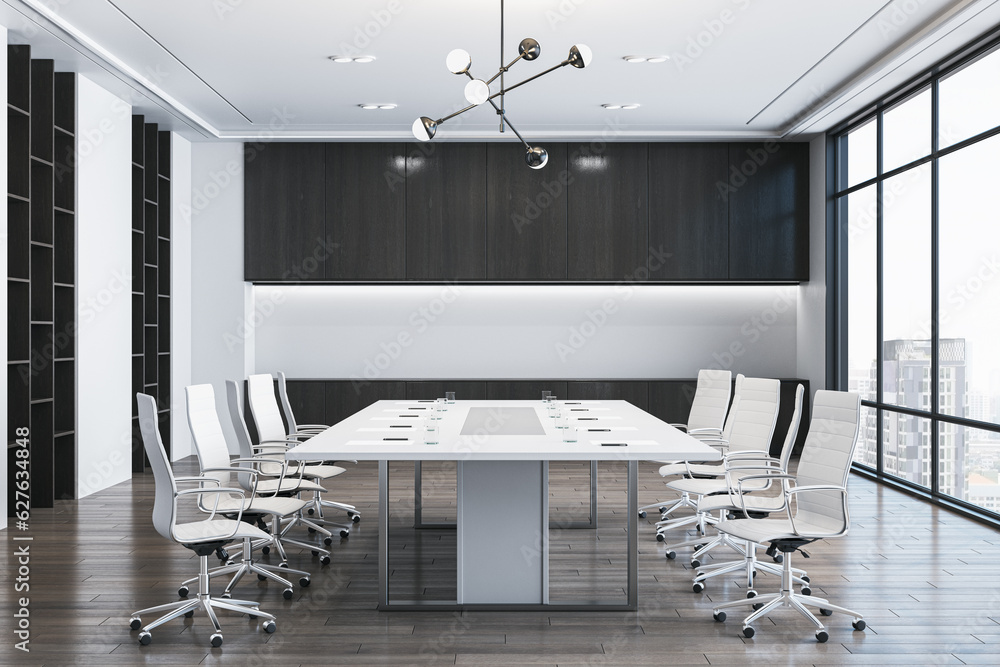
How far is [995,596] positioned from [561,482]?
4.02 m

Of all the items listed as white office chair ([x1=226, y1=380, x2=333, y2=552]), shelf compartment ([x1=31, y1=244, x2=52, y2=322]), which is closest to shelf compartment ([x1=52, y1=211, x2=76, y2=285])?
shelf compartment ([x1=31, y1=244, x2=52, y2=322])

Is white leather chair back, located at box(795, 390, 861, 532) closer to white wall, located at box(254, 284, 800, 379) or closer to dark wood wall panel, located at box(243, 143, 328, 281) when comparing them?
white wall, located at box(254, 284, 800, 379)

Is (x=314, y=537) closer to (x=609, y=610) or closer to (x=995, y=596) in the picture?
(x=609, y=610)

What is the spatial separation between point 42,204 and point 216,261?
2.93m

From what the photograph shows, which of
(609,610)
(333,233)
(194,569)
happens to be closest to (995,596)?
(609,610)

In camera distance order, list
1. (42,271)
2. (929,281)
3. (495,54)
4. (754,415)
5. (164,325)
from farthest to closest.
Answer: (164,325)
(929,281)
(495,54)
(42,271)
(754,415)

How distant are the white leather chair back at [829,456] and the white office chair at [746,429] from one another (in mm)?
719

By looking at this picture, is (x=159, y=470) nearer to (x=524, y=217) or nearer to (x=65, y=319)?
(x=65, y=319)

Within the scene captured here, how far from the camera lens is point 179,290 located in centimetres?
921

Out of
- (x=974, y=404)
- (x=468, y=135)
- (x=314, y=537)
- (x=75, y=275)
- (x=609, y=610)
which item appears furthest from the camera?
(x=468, y=135)

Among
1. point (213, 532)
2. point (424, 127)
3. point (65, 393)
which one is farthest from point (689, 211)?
point (213, 532)

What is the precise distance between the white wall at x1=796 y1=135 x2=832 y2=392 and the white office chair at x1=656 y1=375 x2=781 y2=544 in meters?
3.60

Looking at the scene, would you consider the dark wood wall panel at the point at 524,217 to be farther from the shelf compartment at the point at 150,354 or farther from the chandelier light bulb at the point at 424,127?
the chandelier light bulb at the point at 424,127

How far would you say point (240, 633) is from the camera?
12.6ft
